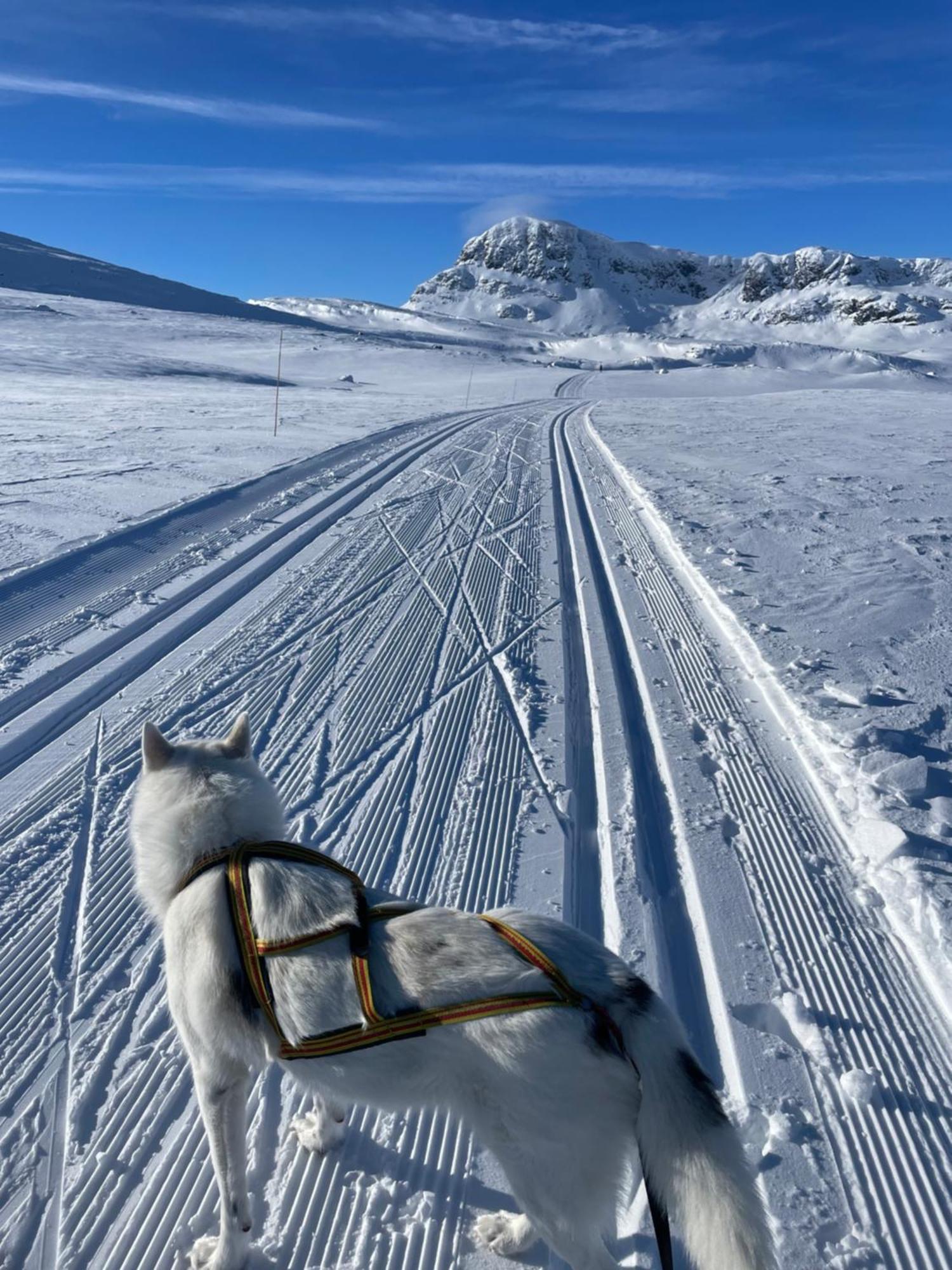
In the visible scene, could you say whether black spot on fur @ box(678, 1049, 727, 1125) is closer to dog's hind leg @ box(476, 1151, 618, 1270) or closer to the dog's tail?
the dog's tail

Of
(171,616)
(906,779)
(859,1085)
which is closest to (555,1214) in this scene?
(859,1085)

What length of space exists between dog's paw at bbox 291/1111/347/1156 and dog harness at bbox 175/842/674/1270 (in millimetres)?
629

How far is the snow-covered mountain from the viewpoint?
134 m

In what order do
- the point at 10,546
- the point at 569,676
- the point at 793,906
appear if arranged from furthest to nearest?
the point at 10,546
the point at 569,676
the point at 793,906

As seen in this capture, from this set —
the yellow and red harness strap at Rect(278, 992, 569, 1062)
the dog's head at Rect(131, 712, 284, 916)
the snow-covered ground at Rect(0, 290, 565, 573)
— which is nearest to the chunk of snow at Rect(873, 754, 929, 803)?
the yellow and red harness strap at Rect(278, 992, 569, 1062)

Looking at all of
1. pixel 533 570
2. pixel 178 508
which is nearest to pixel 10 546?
pixel 178 508

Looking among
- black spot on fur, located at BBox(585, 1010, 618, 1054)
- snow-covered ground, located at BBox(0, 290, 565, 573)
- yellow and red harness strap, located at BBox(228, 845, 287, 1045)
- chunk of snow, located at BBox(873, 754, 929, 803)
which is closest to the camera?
black spot on fur, located at BBox(585, 1010, 618, 1054)

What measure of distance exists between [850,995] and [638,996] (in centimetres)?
159

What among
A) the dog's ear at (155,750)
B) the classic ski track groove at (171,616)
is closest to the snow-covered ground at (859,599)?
the dog's ear at (155,750)

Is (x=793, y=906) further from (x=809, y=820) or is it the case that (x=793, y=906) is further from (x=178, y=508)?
(x=178, y=508)

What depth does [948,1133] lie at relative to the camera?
2.43m

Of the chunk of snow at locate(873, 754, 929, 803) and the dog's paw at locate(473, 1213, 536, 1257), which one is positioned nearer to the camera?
the dog's paw at locate(473, 1213, 536, 1257)

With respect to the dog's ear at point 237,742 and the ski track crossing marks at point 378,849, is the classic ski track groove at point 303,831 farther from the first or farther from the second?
the dog's ear at point 237,742

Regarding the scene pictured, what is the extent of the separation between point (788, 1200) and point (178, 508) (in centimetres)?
913
